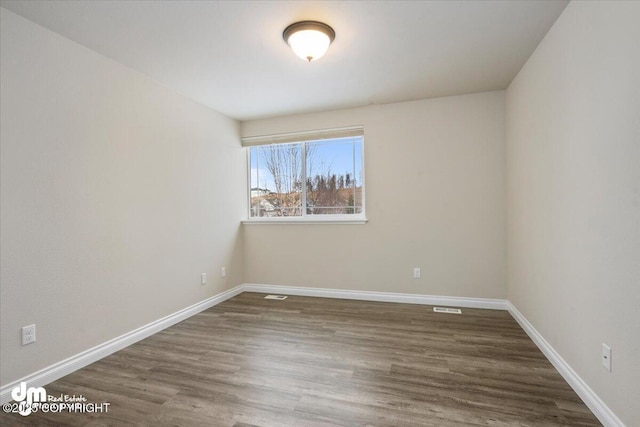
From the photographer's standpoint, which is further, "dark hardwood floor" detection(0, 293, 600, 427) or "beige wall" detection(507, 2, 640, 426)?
"dark hardwood floor" detection(0, 293, 600, 427)

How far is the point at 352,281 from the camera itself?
13.1 feet

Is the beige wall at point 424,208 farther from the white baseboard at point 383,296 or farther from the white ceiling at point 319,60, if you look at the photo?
the white ceiling at point 319,60

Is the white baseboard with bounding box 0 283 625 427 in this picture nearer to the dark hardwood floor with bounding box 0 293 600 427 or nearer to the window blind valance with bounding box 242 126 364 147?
the dark hardwood floor with bounding box 0 293 600 427

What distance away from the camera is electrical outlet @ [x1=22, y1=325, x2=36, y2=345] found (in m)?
2.02

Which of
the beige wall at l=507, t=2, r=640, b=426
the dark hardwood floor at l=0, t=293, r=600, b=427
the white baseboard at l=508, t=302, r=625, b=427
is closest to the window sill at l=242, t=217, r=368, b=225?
the dark hardwood floor at l=0, t=293, r=600, b=427

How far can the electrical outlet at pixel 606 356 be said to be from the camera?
1603mm

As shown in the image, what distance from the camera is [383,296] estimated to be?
3871 millimetres

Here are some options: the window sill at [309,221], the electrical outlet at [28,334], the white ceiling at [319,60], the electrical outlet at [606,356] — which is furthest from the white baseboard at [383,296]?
the electrical outlet at [28,334]

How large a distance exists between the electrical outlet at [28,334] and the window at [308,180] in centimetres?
273

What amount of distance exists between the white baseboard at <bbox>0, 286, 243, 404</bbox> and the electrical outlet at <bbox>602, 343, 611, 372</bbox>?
332cm

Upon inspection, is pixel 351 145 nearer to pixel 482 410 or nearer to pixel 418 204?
pixel 418 204

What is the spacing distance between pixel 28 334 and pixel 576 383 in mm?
3460

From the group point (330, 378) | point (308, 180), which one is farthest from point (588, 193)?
point (308, 180)

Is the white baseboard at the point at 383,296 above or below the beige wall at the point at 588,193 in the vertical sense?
below
